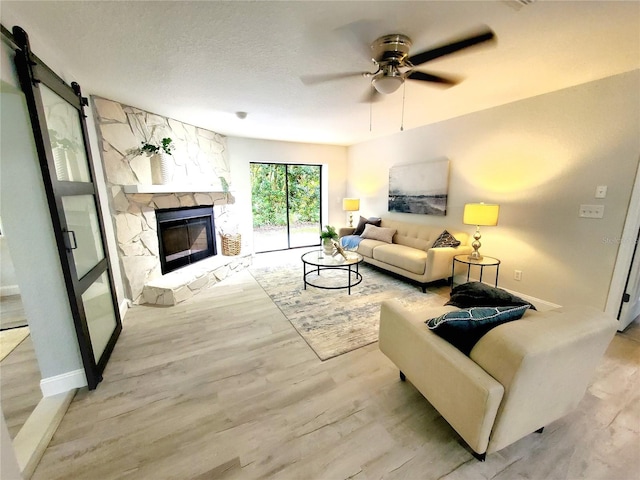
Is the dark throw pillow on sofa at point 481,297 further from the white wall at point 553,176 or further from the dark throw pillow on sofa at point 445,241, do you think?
the dark throw pillow on sofa at point 445,241

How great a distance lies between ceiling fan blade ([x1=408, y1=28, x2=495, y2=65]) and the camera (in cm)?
138

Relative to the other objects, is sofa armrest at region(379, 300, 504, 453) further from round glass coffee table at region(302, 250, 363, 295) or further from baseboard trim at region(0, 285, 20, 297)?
baseboard trim at region(0, 285, 20, 297)

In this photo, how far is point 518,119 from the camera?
2932 mm

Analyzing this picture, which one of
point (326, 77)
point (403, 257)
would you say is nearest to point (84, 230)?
point (326, 77)

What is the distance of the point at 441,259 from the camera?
338cm

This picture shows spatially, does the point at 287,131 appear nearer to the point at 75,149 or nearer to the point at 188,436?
the point at 75,149

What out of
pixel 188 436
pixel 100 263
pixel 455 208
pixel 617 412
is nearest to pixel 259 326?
pixel 188 436

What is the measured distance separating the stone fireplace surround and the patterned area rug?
3.63 feet

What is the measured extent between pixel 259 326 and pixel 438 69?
2.89 meters

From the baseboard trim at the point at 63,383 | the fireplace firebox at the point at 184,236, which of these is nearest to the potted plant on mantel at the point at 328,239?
the fireplace firebox at the point at 184,236

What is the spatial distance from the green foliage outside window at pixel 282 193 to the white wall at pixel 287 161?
0.24 metres

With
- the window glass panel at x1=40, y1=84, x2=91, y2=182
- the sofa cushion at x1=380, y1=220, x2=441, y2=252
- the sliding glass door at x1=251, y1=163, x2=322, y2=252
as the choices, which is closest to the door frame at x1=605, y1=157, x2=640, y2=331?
the sofa cushion at x1=380, y1=220, x2=441, y2=252

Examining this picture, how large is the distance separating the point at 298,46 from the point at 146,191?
7.99ft

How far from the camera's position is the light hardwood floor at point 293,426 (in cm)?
131
